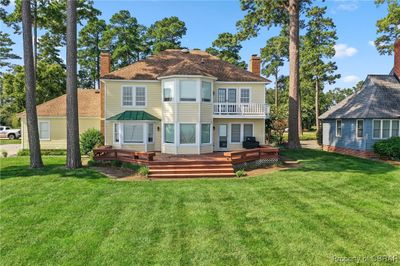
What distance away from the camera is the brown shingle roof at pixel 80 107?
25.1 metres

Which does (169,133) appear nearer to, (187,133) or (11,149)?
(187,133)

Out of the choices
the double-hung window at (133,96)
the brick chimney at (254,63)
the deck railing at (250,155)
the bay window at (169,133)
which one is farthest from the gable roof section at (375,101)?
the double-hung window at (133,96)

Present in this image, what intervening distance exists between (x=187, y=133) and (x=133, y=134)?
437cm

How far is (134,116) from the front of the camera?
1956 cm

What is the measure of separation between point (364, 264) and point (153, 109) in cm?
1714

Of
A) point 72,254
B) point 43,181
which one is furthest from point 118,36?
point 72,254

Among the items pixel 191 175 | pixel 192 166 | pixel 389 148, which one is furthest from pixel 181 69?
pixel 389 148

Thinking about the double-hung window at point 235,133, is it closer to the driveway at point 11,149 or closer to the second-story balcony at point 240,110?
the second-story balcony at point 240,110

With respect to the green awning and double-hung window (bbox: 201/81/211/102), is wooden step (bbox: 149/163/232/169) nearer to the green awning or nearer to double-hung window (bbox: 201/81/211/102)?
double-hung window (bbox: 201/81/211/102)

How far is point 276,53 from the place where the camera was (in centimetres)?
5141

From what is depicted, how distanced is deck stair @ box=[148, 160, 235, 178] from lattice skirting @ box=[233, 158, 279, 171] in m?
0.87

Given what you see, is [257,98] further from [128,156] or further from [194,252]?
[194,252]

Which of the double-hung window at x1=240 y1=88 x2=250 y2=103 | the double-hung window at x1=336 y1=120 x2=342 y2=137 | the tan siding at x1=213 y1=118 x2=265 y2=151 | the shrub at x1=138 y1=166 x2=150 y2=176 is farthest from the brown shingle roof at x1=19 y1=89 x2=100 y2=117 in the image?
the double-hung window at x1=336 y1=120 x2=342 y2=137

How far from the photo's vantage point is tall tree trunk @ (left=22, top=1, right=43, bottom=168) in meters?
14.1
